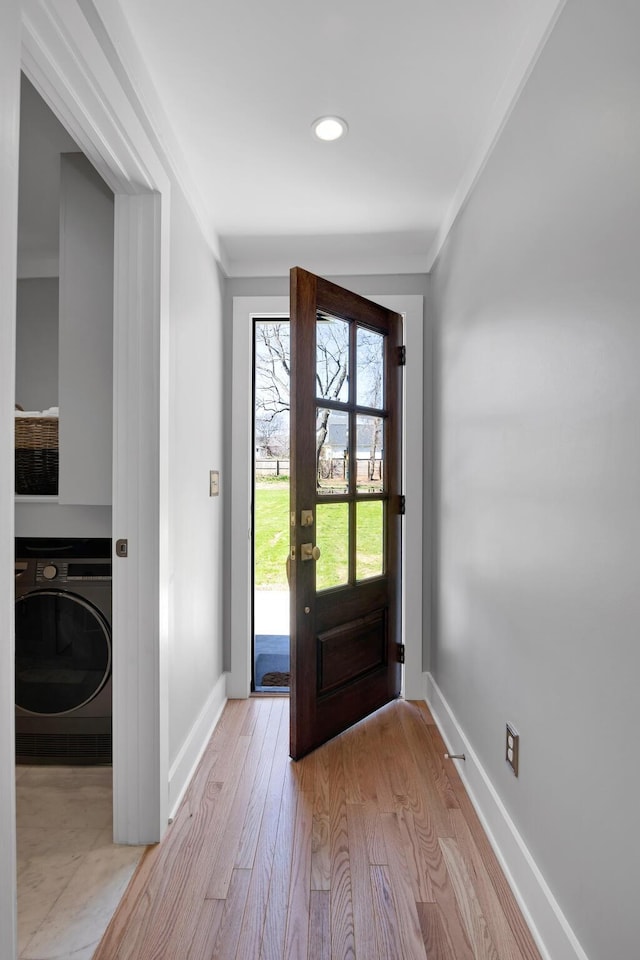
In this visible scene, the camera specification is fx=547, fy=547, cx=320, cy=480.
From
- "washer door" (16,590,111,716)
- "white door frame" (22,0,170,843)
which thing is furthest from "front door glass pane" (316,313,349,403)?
"washer door" (16,590,111,716)

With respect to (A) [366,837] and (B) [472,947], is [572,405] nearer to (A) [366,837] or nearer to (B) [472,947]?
(B) [472,947]

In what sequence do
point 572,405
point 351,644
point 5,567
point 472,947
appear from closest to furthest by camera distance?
point 5,567
point 572,405
point 472,947
point 351,644

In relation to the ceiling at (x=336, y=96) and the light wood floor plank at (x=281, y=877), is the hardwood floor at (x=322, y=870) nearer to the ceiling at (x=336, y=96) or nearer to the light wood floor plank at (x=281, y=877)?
the light wood floor plank at (x=281, y=877)

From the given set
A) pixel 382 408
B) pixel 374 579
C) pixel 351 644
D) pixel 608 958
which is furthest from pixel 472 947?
pixel 382 408

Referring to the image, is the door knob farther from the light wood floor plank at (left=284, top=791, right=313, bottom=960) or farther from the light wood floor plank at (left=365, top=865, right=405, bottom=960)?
the light wood floor plank at (left=365, top=865, right=405, bottom=960)

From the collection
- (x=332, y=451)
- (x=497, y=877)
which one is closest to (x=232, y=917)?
(x=497, y=877)

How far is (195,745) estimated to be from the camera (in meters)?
2.36

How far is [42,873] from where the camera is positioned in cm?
169

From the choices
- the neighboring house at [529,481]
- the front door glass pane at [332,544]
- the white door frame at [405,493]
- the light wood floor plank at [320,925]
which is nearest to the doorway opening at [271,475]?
the white door frame at [405,493]

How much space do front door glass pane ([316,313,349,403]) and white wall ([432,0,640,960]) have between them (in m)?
0.80

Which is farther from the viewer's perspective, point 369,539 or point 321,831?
point 369,539

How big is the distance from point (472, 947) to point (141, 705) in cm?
117

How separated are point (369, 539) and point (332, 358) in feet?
3.10

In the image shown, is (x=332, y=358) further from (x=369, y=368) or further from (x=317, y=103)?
(x=317, y=103)
